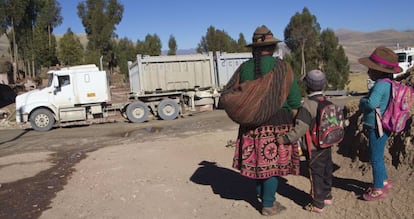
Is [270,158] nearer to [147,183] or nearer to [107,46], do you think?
[147,183]

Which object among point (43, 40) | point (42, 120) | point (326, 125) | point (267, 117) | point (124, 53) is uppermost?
point (43, 40)

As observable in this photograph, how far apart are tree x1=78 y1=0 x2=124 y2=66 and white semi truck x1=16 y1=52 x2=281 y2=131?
28.3m

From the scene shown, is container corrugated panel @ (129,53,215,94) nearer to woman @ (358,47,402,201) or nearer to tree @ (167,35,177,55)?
woman @ (358,47,402,201)

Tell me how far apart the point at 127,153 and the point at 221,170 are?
2950 mm

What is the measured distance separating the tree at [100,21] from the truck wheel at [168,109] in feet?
95.6

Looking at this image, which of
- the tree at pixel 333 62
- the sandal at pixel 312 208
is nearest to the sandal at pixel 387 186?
the sandal at pixel 312 208

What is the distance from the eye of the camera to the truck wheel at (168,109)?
621 inches

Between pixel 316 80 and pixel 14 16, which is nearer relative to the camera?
pixel 316 80

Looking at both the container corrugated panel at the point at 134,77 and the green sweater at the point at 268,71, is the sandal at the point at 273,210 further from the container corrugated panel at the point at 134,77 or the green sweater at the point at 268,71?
the container corrugated panel at the point at 134,77

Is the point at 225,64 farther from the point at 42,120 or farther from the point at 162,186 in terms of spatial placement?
the point at 162,186

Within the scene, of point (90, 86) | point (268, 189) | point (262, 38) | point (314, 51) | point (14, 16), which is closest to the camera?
point (262, 38)

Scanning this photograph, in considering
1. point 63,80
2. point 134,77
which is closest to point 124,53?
point 134,77

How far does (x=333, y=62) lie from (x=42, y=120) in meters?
15.4

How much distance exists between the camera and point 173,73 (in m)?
16.3
